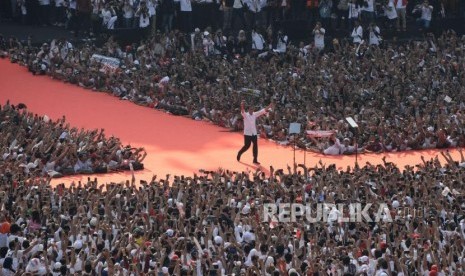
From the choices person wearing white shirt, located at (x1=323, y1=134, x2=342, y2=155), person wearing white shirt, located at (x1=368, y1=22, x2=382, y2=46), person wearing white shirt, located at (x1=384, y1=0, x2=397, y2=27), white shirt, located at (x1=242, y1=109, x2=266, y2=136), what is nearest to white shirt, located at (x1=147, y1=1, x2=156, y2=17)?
person wearing white shirt, located at (x1=368, y1=22, x2=382, y2=46)

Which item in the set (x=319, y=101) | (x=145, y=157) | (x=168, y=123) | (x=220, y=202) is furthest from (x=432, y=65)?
(x=220, y=202)

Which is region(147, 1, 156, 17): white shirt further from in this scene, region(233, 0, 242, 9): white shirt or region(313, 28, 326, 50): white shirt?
region(313, 28, 326, 50): white shirt

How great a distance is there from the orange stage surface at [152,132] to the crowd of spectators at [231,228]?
16.0ft

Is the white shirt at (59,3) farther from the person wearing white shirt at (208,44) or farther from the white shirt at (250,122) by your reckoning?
the white shirt at (250,122)

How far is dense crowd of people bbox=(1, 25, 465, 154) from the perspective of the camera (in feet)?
126

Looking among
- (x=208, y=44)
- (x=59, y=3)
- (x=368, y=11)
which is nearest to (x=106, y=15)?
(x=59, y=3)

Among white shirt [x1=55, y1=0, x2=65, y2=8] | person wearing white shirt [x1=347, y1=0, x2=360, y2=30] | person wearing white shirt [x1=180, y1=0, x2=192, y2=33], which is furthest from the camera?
person wearing white shirt [x1=347, y1=0, x2=360, y2=30]

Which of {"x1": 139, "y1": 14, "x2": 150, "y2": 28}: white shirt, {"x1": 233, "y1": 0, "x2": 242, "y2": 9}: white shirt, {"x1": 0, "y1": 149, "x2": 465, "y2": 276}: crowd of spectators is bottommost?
{"x1": 0, "y1": 149, "x2": 465, "y2": 276}: crowd of spectators

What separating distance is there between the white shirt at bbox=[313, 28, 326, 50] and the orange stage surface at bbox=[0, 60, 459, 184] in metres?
7.94

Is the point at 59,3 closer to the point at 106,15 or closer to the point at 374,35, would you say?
the point at 106,15

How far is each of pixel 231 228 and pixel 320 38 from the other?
21.8 m

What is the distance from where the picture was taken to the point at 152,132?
129ft

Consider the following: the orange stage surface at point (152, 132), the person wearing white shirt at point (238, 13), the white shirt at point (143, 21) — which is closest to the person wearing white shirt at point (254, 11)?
the person wearing white shirt at point (238, 13)

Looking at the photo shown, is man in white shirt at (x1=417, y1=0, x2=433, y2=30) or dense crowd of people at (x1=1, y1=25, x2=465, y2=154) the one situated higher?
→ man in white shirt at (x1=417, y1=0, x2=433, y2=30)
